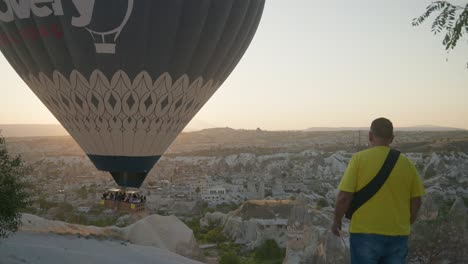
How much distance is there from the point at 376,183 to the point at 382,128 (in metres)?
0.35

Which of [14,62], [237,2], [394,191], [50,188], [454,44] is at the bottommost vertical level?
[50,188]

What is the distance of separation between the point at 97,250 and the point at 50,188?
2217 inches

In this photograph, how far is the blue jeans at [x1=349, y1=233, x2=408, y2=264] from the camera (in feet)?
9.57

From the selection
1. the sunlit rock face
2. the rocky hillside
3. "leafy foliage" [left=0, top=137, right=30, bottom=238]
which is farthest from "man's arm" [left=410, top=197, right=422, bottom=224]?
the rocky hillside

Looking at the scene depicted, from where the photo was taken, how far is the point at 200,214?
44750 mm

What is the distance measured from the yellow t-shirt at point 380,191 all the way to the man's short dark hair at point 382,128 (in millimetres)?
99

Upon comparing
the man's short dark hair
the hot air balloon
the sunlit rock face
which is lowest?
the sunlit rock face

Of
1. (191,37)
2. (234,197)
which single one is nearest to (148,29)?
(191,37)

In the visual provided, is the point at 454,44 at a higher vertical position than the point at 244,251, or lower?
higher

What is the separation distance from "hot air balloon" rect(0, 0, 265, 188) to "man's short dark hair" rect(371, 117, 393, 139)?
894 centimetres

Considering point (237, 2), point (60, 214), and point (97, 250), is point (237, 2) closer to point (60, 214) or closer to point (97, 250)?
point (97, 250)

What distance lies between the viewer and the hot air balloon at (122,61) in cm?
1109

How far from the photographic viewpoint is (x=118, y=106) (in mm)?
11844

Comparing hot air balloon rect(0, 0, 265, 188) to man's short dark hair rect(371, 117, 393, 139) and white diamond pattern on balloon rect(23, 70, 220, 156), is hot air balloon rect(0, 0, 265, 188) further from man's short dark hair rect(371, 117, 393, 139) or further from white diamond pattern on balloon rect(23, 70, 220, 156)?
man's short dark hair rect(371, 117, 393, 139)
